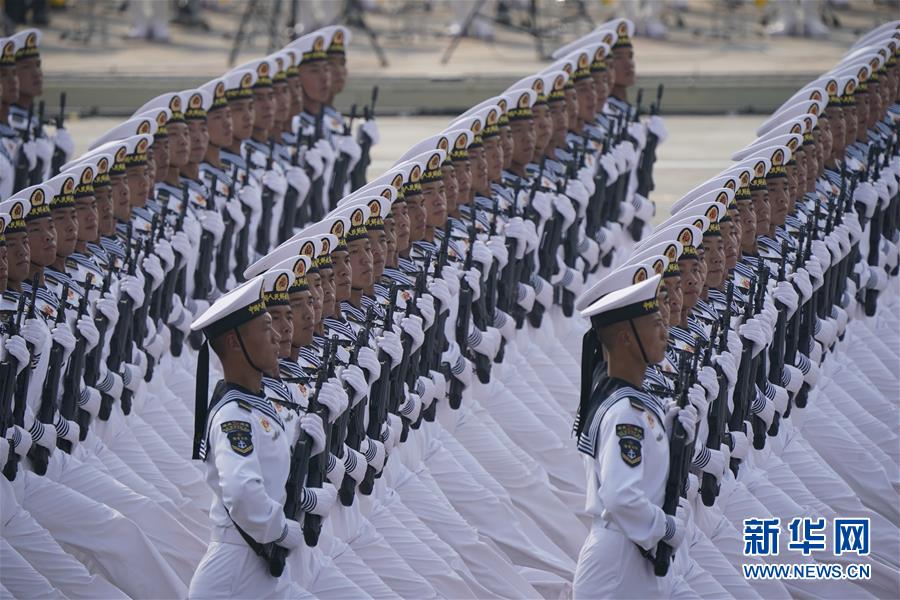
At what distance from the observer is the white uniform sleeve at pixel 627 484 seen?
689 cm

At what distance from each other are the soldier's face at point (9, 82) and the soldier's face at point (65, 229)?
2.90 m

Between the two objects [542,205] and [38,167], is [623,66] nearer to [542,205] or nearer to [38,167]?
[542,205]

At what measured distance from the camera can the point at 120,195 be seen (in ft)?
33.6

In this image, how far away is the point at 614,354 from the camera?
7.19 metres

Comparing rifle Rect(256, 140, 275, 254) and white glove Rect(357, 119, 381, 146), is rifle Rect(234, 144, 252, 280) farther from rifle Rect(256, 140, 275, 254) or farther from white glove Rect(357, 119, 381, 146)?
white glove Rect(357, 119, 381, 146)

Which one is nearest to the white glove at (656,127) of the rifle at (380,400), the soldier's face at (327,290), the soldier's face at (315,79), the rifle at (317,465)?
the soldier's face at (315,79)

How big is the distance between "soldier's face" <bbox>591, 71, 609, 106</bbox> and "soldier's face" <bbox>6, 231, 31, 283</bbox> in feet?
16.0

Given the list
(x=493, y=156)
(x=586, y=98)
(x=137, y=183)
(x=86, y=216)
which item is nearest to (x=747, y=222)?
(x=493, y=156)

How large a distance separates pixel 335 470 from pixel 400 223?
2.03m

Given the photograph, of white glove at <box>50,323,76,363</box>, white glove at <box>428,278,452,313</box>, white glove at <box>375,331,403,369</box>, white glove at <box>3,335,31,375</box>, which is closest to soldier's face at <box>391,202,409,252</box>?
white glove at <box>428,278,452,313</box>

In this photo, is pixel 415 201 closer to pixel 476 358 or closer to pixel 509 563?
pixel 476 358

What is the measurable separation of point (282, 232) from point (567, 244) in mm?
1948

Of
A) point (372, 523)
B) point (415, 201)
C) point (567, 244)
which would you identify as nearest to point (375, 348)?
point (372, 523)

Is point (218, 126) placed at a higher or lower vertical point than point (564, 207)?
higher
